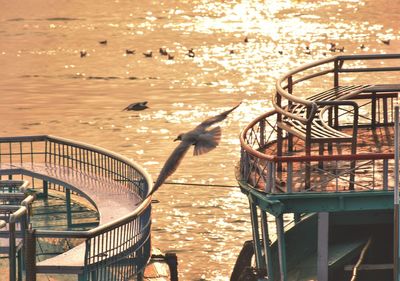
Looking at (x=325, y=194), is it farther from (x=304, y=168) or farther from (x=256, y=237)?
(x=256, y=237)

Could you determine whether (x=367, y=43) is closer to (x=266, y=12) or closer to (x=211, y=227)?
(x=266, y=12)

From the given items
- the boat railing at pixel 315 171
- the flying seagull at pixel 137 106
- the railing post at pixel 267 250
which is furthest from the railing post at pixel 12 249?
the flying seagull at pixel 137 106

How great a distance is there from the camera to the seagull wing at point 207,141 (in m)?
19.0

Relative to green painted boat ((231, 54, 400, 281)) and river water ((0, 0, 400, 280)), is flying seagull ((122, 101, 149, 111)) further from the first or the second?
green painted boat ((231, 54, 400, 281))

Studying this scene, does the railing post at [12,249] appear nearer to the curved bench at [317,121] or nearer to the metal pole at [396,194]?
the curved bench at [317,121]

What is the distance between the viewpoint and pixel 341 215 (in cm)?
2659

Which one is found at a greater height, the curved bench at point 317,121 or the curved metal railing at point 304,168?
the curved bench at point 317,121

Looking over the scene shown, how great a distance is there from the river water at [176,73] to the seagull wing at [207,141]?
1770cm

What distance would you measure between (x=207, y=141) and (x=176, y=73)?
5899cm

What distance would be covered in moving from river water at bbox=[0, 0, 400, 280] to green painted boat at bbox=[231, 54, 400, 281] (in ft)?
32.0

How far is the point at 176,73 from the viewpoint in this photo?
257 ft

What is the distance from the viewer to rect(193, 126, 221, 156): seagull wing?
1897 cm

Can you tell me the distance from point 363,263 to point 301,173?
6.71 feet

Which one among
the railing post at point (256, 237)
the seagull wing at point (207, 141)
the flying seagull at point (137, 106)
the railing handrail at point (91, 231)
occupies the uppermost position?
the seagull wing at point (207, 141)
